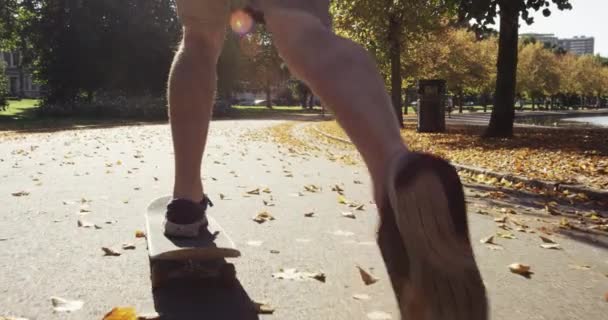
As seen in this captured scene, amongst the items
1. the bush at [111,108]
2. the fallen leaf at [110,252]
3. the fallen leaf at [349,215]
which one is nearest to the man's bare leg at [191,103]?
the fallen leaf at [110,252]

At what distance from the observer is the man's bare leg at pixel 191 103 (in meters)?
2.31

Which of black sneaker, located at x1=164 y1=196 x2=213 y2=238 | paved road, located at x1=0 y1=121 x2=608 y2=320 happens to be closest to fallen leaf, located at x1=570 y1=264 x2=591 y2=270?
paved road, located at x1=0 y1=121 x2=608 y2=320

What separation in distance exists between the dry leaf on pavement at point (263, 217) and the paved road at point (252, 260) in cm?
7

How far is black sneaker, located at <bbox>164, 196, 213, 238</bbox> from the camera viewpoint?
2.22 m

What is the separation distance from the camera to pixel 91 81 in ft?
121

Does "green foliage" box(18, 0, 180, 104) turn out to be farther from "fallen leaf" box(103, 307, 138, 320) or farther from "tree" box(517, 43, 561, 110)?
"tree" box(517, 43, 561, 110)

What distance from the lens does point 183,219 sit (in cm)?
224

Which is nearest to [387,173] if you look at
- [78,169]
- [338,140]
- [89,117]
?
[78,169]

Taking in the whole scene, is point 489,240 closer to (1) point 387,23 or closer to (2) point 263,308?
(2) point 263,308

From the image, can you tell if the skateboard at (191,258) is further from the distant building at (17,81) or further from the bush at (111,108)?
the distant building at (17,81)

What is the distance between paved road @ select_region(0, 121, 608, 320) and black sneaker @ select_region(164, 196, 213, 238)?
0.24m

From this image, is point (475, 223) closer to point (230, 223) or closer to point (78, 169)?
point (230, 223)

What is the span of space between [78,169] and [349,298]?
6.33 meters

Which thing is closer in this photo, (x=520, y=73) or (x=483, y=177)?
(x=483, y=177)
